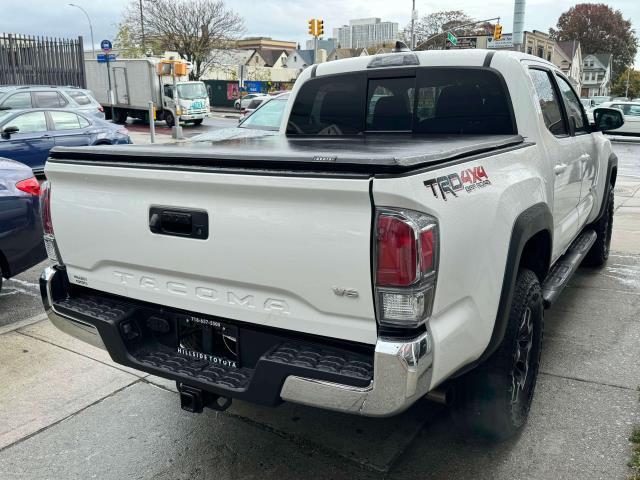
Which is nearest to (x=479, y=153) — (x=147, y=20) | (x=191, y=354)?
(x=191, y=354)

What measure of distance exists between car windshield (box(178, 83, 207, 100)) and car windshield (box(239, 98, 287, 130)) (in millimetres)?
17697

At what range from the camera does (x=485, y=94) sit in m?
3.81

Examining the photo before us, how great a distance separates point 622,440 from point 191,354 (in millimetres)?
2261

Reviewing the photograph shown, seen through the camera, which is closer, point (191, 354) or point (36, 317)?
point (191, 354)

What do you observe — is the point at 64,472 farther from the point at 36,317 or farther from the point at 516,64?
the point at 516,64

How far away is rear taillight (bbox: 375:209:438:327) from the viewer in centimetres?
211

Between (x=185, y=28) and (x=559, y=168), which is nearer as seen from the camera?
(x=559, y=168)

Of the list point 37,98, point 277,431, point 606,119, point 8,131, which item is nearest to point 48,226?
point 277,431

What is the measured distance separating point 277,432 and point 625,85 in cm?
10147

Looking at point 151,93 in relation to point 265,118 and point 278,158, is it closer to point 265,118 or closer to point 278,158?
point 265,118

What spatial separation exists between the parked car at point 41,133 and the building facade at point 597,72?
9404 cm

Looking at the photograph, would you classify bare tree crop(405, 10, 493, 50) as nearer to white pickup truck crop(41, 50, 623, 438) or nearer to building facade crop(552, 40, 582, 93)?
building facade crop(552, 40, 582, 93)

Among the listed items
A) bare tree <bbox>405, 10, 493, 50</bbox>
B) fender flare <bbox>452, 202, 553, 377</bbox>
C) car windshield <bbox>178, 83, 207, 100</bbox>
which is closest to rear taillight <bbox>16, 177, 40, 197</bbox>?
fender flare <bbox>452, 202, 553, 377</bbox>

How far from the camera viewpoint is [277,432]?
10.9ft
